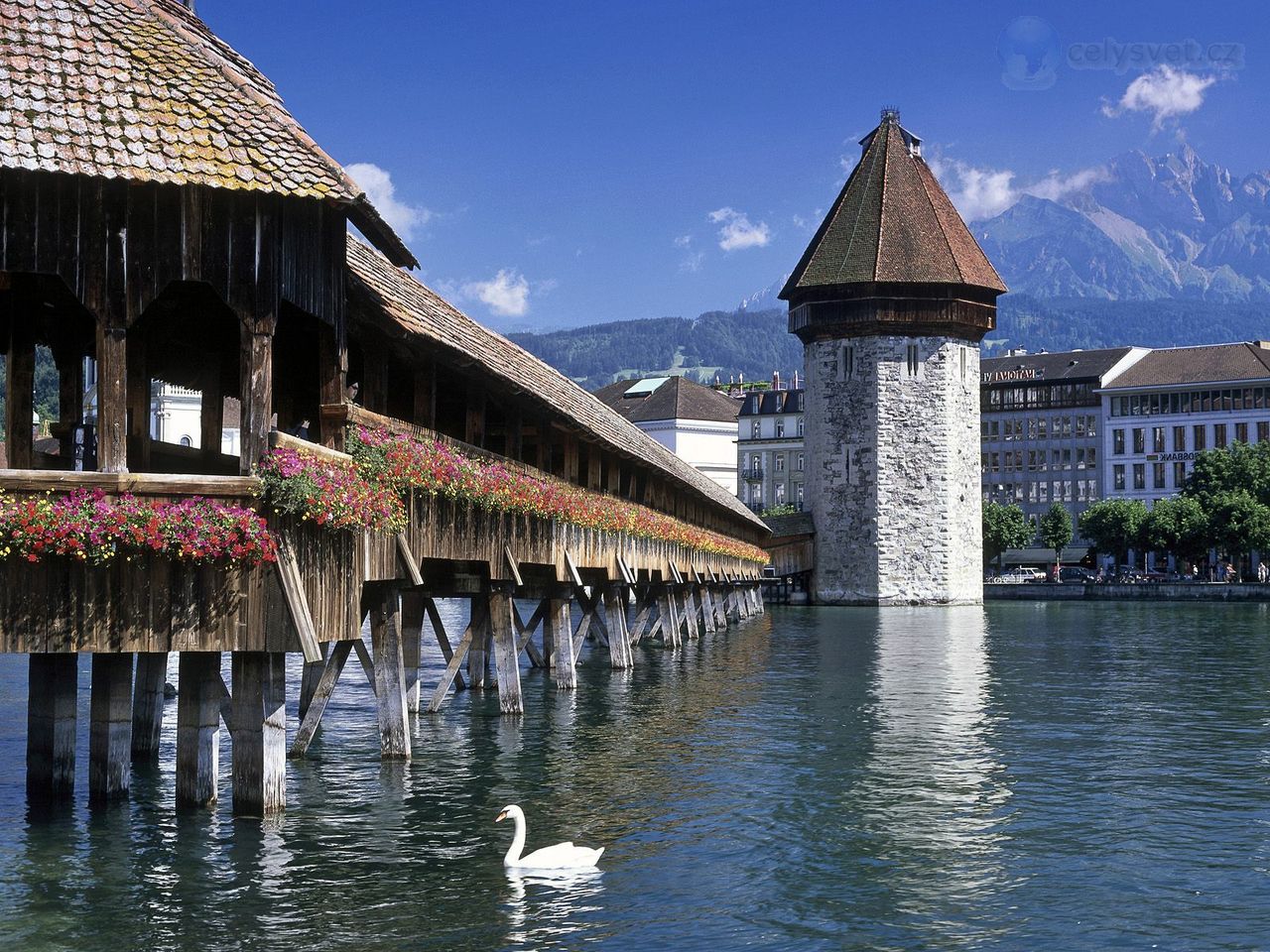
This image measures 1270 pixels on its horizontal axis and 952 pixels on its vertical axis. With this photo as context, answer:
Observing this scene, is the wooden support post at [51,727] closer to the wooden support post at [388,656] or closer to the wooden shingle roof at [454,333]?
the wooden support post at [388,656]

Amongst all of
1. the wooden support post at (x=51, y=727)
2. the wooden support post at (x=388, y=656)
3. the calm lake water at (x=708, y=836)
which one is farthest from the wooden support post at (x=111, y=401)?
the wooden support post at (x=388, y=656)

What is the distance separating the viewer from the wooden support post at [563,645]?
26344mm

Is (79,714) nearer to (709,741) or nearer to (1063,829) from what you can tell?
(709,741)

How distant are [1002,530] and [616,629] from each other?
65.5m

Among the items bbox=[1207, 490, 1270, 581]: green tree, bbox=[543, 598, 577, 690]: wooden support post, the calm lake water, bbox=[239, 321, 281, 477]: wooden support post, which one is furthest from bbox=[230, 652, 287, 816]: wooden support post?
bbox=[1207, 490, 1270, 581]: green tree

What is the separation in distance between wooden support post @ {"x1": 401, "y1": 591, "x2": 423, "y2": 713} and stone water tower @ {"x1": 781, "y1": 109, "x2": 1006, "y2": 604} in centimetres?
4569

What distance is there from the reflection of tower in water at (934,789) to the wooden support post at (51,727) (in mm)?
6909

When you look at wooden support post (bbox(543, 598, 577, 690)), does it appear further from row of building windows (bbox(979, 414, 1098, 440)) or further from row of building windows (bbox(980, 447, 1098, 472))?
row of building windows (bbox(979, 414, 1098, 440))

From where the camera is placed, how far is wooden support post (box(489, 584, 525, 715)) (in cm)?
2206

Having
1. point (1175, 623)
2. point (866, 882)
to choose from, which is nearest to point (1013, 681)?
point (866, 882)

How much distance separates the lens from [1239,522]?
264 ft

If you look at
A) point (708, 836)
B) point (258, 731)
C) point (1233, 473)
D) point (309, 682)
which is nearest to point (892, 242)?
point (1233, 473)

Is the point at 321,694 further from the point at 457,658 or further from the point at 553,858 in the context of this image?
the point at 553,858

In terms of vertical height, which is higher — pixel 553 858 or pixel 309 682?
pixel 309 682
